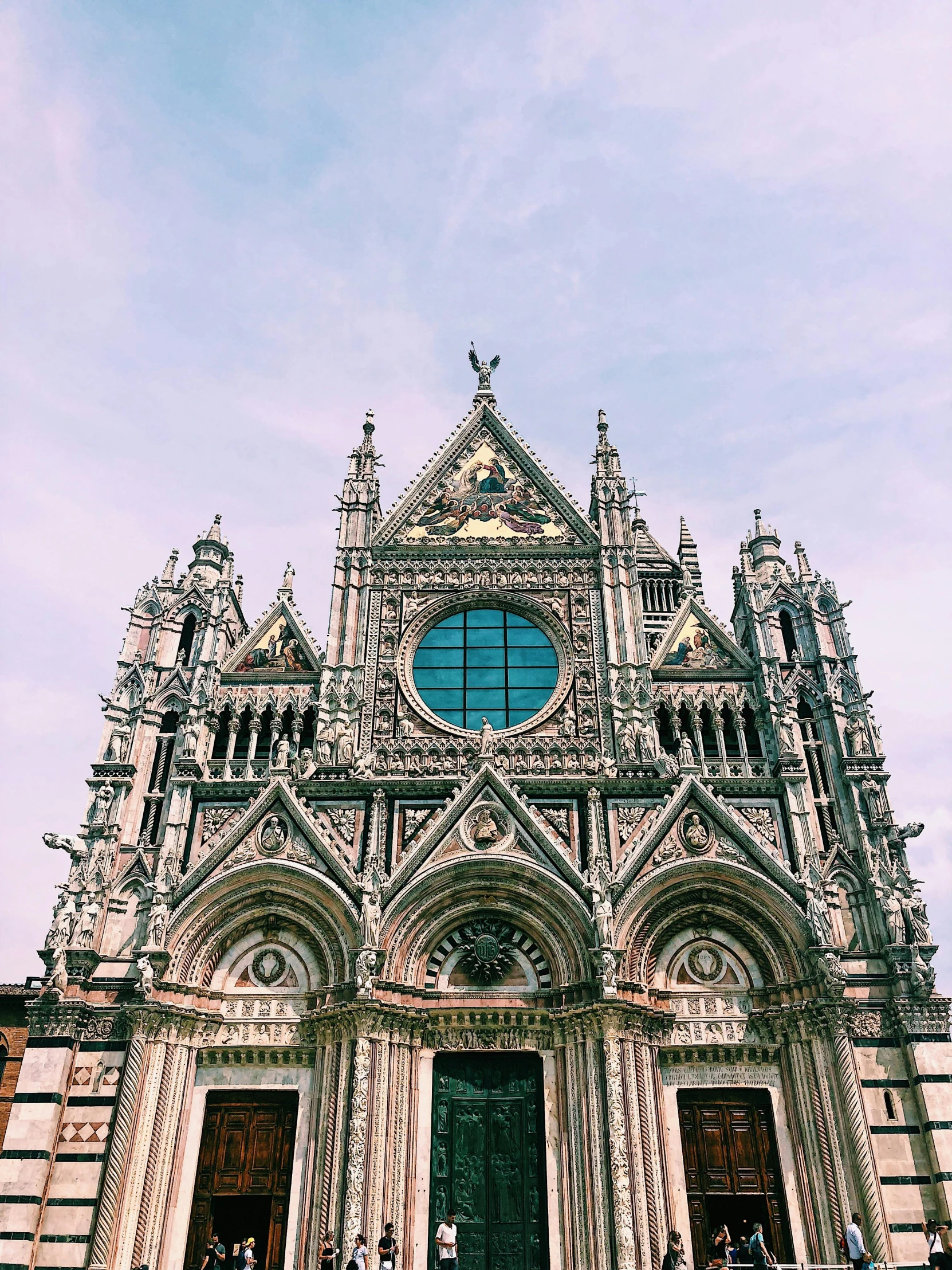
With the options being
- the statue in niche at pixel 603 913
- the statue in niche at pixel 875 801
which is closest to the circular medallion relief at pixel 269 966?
the statue in niche at pixel 603 913

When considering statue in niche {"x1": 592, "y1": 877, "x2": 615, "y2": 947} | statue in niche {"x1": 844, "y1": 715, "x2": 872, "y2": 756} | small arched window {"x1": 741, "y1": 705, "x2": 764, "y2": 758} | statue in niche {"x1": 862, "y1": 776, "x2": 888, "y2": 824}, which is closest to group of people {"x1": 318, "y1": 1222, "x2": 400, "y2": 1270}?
statue in niche {"x1": 592, "y1": 877, "x2": 615, "y2": 947}

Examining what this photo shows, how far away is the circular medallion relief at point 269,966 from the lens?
19.2 m

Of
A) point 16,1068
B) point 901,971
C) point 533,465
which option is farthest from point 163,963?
point 533,465

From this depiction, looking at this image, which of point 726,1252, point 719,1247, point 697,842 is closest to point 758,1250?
point 726,1252

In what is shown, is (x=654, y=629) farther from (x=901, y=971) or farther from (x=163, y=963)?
(x=163, y=963)

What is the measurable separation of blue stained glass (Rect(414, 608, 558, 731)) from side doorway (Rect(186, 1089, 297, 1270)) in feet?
28.5

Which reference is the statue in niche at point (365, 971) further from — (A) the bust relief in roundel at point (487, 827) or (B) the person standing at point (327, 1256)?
(B) the person standing at point (327, 1256)

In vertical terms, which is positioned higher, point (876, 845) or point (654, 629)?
point (654, 629)

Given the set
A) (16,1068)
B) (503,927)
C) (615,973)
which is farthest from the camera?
(16,1068)

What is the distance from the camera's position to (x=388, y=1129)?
56.3 ft

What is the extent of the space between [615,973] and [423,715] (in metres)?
6.95

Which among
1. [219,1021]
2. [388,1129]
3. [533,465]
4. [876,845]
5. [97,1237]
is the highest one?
[533,465]

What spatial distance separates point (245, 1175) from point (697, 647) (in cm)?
1434

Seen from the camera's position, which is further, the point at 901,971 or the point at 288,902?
the point at 288,902
